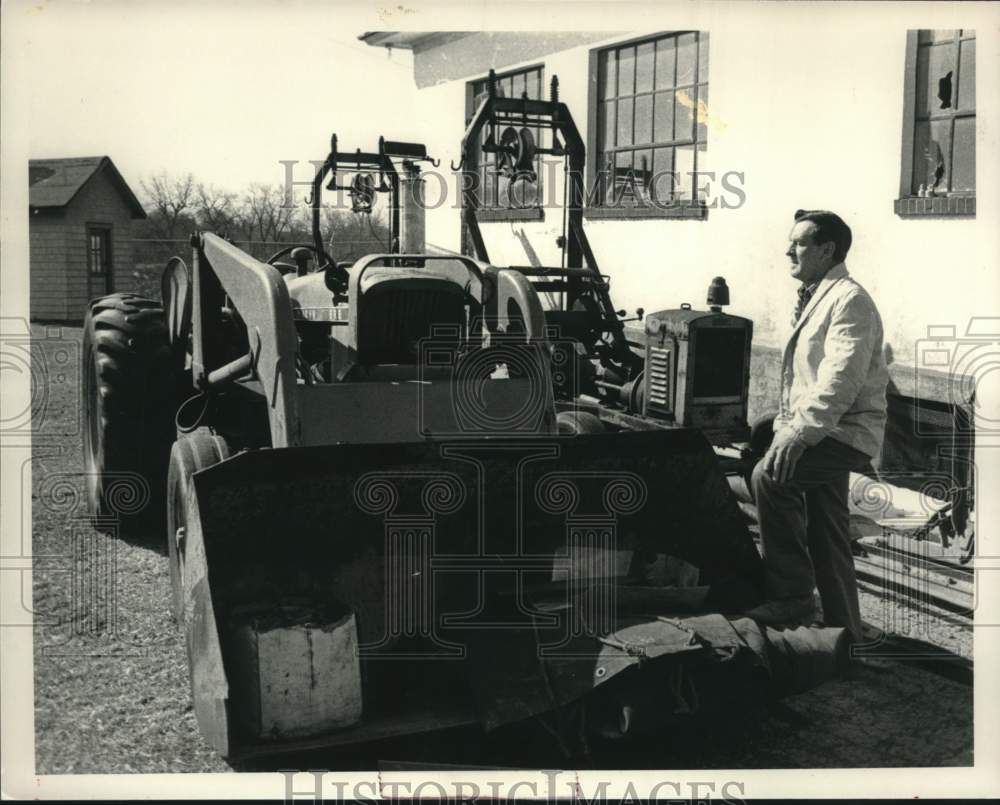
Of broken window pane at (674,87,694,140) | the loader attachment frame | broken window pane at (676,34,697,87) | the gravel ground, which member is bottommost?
the gravel ground

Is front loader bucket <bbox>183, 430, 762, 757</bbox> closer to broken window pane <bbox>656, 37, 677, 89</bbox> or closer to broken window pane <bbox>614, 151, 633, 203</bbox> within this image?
broken window pane <bbox>656, 37, 677, 89</bbox>

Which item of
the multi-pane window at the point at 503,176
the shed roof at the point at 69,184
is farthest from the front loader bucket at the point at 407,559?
the multi-pane window at the point at 503,176

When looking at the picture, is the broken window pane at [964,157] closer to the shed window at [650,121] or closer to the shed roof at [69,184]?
the shed window at [650,121]

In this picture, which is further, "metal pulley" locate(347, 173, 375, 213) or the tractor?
"metal pulley" locate(347, 173, 375, 213)

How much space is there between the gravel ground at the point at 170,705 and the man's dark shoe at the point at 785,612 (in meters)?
0.36

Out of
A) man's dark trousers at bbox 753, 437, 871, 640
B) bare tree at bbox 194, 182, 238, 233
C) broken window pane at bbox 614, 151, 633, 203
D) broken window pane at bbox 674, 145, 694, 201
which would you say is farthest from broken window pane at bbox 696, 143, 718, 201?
man's dark trousers at bbox 753, 437, 871, 640

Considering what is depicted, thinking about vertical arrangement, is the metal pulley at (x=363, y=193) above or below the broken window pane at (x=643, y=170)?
below

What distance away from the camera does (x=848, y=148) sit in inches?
294

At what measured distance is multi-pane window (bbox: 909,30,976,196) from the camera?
673cm

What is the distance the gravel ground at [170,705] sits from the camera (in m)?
3.63

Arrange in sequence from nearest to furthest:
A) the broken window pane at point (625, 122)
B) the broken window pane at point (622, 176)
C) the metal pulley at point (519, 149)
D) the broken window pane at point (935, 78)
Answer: the broken window pane at point (935, 78) → the metal pulley at point (519, 149) → the broken window pane at point (625, 122) → the broken window pane at point (622, 176)

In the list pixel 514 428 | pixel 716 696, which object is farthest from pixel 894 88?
pixel 716 696

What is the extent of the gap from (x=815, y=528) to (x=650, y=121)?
678 centimetres

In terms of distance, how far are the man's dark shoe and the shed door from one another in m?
16.6
